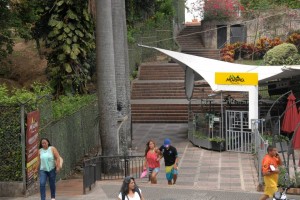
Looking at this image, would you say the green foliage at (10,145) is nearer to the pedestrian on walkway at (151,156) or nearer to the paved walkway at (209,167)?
the pedestrian on walkway at (151,156)

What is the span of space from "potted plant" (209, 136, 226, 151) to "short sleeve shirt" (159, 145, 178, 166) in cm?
772

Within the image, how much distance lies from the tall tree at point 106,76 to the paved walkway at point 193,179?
164cm

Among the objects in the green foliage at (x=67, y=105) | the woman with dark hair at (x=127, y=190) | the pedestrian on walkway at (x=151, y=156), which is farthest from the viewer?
the green foliage at (x=67, y=105)

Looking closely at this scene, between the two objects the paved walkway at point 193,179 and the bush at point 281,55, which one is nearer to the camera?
the paved walkway at point 193,179

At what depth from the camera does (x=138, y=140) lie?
26422 millimetres

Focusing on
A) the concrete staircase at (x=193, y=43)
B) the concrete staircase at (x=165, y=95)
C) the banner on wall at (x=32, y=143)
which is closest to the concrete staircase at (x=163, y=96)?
the concrete staircase at (x=165, y=95)

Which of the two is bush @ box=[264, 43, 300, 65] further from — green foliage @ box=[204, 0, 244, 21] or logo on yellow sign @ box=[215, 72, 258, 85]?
green foliage @ box=[204, 0, 244, 21]

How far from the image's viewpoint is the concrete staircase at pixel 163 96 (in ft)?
104

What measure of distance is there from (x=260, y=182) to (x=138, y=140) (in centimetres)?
1155

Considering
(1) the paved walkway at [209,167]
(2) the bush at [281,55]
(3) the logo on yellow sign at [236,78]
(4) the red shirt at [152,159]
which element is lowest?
(1) the paved walkway at [209,167]

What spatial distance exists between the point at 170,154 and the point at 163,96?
19.6m

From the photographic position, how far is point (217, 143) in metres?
23.0

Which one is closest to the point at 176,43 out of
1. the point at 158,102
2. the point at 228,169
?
the point at 158,102

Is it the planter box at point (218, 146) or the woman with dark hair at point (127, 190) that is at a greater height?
the woman with dark hair at point (127, 190)
